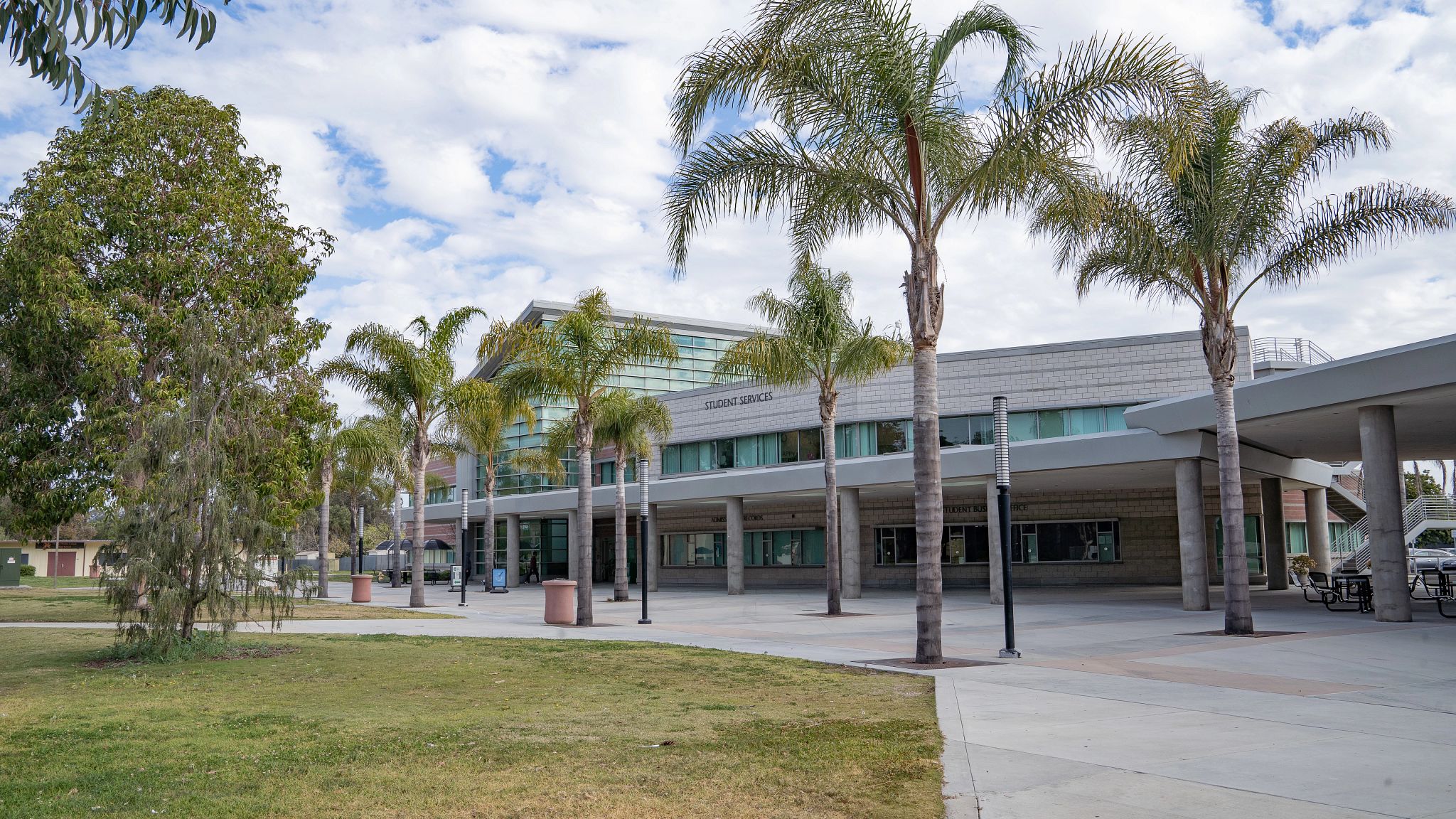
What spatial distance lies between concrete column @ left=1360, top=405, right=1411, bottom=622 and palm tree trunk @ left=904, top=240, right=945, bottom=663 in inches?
404

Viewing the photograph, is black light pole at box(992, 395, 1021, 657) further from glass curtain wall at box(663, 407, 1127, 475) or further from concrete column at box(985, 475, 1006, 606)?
glass curtain wall at box(663, 407, 1127, 475)

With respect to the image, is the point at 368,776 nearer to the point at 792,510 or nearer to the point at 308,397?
the point at 308,397

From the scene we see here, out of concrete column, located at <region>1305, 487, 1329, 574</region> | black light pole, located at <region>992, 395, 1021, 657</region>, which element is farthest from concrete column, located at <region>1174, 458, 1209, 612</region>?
concrete column, located at <region>1305, 487, 1329, 574</region>

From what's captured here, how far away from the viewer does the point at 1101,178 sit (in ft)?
59.0

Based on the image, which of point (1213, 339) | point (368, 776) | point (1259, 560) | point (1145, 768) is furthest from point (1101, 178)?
point (1259, 560)

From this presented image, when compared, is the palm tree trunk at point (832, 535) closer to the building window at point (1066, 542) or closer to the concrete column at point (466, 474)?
the building window at point (1066, 542)

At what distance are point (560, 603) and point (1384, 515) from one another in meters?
16.6

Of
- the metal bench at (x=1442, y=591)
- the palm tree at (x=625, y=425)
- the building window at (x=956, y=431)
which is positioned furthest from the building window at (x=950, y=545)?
the metal bench at (x=1442, y=591)

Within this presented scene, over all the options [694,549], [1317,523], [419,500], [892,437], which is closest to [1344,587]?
[1317,523]

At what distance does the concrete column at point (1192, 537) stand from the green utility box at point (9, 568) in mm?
47056

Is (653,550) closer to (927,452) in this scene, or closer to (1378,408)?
(1378,408)

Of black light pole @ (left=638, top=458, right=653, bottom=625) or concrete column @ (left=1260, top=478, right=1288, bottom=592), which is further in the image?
concrete column @ (left=1260, top=478, right=1288, bottom=592)

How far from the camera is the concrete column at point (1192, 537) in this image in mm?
23500

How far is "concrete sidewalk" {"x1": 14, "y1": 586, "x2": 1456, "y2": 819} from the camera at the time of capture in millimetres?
6266
